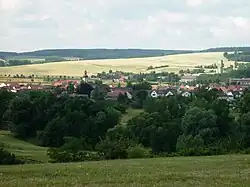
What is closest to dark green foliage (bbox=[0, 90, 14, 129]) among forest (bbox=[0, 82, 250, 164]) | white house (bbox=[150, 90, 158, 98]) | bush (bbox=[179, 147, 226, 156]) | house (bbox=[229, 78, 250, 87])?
forest (bbox=[0, 82, 250, 164])

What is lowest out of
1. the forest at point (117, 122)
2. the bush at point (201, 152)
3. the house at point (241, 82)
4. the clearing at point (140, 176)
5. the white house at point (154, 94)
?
the house at point (241, 82)

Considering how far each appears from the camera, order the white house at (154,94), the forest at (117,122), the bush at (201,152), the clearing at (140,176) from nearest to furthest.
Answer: the clearing at (140,176)
the bush at (201,152)
the forest at (117,122)
the white house at (154,94)

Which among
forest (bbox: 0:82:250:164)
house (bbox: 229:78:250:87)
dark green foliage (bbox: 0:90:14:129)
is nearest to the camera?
forest (bbox: 0:82:250:164)

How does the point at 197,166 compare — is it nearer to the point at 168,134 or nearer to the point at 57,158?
the point at 57,158

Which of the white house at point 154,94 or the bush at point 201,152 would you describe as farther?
the white house at point 154,94

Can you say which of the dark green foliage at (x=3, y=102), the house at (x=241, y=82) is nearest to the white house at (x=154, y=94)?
the dark green foliage at (x=3, y=102)

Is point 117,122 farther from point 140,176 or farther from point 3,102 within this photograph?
point 140,176

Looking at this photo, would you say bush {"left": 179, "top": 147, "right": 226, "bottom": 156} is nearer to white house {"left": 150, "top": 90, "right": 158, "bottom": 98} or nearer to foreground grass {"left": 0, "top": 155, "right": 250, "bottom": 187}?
foreground grass {"left": 0, "top": 155, "right": 250, "bottom": 187}

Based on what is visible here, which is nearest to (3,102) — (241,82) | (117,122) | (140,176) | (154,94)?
(117,122)

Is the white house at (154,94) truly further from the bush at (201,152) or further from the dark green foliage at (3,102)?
the bush at (201,152)

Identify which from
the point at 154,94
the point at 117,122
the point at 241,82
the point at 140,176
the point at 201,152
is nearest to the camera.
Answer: the point at 140,176

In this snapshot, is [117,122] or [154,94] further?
[154,94]

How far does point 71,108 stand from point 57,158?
50.5 m

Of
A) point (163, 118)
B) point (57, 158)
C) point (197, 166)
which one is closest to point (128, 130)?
point (163, 118)
